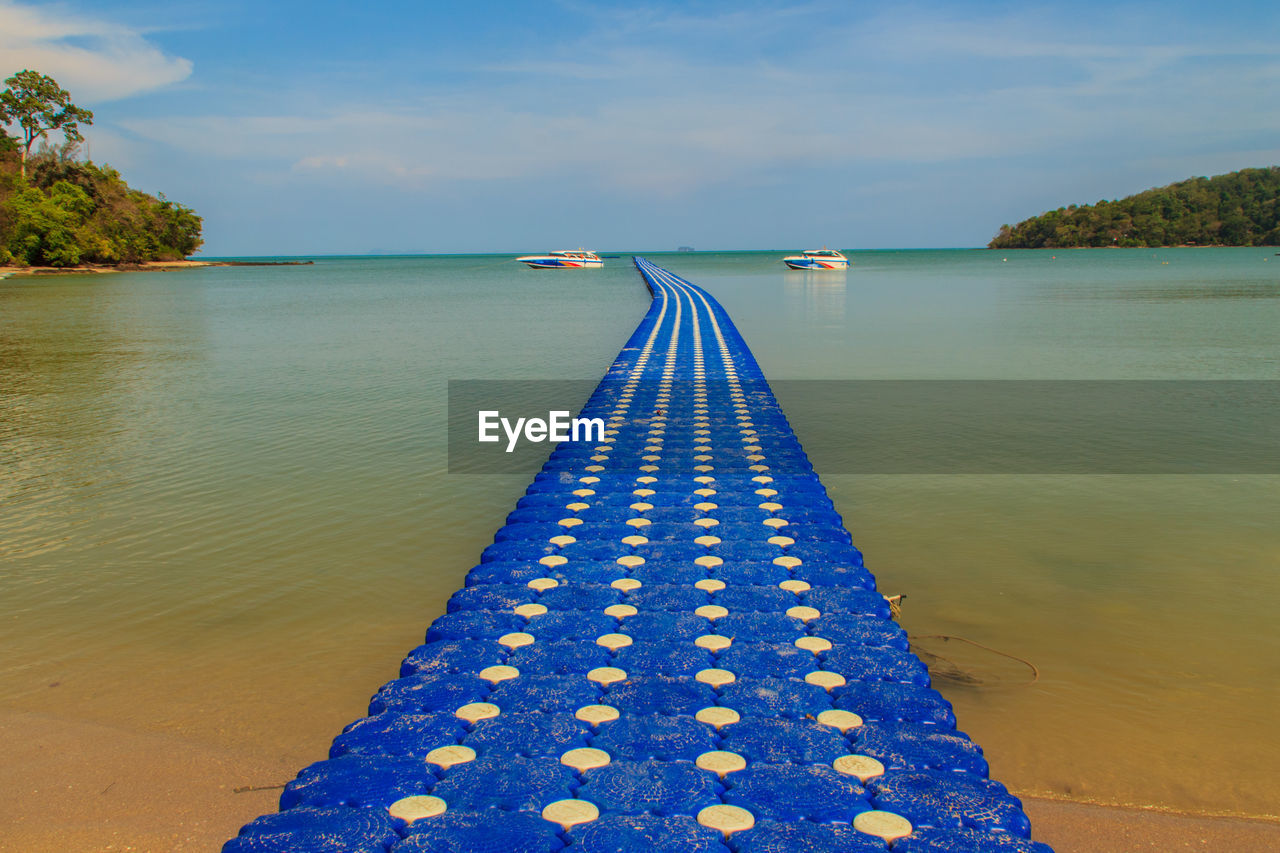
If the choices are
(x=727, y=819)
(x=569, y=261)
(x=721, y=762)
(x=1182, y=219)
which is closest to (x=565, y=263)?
(x=569, y=261)

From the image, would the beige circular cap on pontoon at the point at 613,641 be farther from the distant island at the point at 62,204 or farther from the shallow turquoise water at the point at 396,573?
the distant island at the point at 62,204

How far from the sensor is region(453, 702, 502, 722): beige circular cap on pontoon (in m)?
2.91

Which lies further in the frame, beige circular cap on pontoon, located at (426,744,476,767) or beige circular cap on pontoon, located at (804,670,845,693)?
beige circular cap on pontoon, located at (804,670,845,693)

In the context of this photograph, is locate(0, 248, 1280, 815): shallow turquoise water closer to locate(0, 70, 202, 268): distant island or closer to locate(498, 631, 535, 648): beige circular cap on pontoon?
locate(498, 631, 535, 648): beige circular cap on pontoon

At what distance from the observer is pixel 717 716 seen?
9.52 feet

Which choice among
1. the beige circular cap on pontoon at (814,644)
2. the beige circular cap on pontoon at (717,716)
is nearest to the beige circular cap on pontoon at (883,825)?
the beige circular cap on pontoon at (717,716)

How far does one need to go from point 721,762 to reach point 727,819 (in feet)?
0.94

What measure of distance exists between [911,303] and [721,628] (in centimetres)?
2742

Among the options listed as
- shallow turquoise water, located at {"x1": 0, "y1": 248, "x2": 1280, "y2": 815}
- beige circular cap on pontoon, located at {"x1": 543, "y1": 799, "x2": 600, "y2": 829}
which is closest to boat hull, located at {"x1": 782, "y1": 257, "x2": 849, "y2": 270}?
shallow turquoise water, located at {"x1": 0, "y1": 248, "x2": 1280, "y2": 815}

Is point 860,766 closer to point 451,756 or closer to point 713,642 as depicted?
point 713,642

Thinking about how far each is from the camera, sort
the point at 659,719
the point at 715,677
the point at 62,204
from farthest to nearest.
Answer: the point at 62,204 < the point at 715,677 < the point at 659,719

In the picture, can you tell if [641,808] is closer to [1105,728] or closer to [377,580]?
[1105,728]

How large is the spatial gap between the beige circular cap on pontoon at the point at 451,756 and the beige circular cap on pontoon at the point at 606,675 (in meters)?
0.62

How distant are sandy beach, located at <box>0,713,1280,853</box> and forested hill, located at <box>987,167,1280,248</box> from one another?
5884 inches
